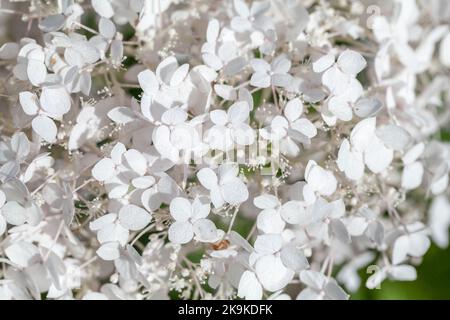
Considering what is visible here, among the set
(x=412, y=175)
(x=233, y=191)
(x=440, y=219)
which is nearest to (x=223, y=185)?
(x=233, y=191)

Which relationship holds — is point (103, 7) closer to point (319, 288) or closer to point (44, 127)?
point (44, 127)

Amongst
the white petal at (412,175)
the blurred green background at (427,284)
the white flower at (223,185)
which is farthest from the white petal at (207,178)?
the blurred green background at (427,284)

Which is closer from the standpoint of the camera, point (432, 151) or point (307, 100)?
point (307, 100)

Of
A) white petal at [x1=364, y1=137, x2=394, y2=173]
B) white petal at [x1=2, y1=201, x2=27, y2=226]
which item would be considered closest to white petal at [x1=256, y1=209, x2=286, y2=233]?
white petal at [x1=364, y1=137, x2=394, y2=173]

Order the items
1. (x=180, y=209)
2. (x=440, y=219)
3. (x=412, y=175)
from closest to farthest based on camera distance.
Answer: (x=180, y=209)
(x=412, y=175)
(x=440, y=219)

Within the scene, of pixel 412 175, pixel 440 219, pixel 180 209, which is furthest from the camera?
pixel 440 219
